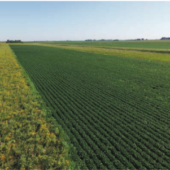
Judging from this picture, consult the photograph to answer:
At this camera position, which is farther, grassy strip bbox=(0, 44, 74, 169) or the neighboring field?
the neighboring field

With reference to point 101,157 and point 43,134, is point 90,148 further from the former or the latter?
point 43,134

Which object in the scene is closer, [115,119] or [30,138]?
[30,138]

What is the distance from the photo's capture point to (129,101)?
13.6m

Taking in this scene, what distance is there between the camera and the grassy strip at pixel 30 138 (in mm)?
6973

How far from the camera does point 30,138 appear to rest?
27.7 ft

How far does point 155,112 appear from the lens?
1170 centimetres

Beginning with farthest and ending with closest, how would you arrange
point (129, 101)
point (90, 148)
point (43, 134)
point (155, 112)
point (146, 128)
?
Answer: point (129, 101), point (155, 112), point (146, 128), point (43, 134), point (90, 148)

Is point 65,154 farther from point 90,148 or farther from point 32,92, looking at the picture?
point 32,92

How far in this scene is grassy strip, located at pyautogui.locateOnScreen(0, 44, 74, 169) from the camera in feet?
22.9

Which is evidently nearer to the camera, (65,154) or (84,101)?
(65,154)

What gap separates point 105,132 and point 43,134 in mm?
3479

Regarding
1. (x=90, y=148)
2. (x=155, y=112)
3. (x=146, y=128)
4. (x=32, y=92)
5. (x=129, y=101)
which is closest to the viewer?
(x=90, y=148)

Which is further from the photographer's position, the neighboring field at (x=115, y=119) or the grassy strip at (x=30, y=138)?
the neighboring field at (x=115, y=119)

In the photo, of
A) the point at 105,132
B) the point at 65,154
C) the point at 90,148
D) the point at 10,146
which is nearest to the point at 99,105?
the point at 105,132
